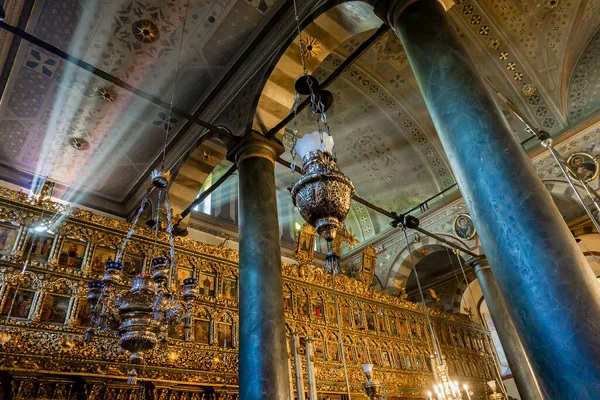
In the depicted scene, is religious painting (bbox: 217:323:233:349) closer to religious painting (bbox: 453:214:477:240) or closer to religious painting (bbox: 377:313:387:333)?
religious painting (bbox: 377:313:387:333)

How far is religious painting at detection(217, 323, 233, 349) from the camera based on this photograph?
6449 millimetres

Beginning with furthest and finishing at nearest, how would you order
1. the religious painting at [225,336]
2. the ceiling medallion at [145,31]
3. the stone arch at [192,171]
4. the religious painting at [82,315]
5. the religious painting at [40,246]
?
the stone arch at [192,171]
the religious painting at [225,336]
the ceiling medallion at [145,31]
the religious painting at [40,246]
the religious painting at [82,315]

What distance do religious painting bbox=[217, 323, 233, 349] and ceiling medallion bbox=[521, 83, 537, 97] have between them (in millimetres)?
7918

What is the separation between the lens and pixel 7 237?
5488 mm

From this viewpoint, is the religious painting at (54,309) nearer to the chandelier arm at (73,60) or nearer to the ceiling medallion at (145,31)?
the chandelier arm at (73,60)

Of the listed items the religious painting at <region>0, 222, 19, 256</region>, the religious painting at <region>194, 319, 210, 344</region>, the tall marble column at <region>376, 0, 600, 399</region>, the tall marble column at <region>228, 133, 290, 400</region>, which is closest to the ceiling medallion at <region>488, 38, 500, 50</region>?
the tall marble column at <region>228, 133, 290, 400</region>

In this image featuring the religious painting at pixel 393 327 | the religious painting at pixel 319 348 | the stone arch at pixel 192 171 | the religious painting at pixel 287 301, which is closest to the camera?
the stone arch at pixel 192 171

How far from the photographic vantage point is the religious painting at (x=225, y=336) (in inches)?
254

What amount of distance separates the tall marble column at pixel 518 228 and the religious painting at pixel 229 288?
5299 millimetres

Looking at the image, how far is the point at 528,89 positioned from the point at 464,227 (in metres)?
3.45

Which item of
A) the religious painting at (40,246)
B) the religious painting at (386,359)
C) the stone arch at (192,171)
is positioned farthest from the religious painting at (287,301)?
the religious painting at (40,246)

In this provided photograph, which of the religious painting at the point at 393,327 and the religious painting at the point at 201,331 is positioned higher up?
the religious painting at the point at 393,327

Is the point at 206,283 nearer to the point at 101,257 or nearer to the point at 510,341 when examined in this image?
the point at 101,257

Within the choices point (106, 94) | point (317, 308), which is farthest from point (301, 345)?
point (106, 94)
